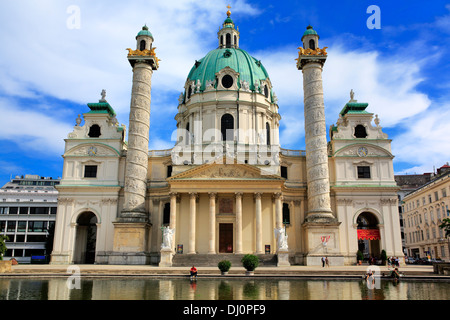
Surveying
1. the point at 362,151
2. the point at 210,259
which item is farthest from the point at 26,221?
the point at 362,151

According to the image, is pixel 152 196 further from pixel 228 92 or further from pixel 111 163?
pixel 228 92

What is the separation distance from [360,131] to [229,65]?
1782cm

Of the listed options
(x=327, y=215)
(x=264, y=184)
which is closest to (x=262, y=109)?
(x=264, y=184)

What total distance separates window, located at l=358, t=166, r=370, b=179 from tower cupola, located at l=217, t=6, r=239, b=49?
2461 centimetres

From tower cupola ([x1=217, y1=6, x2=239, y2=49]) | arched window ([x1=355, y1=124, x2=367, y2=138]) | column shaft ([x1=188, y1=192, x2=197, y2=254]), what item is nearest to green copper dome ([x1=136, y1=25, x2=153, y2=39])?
tower cupola ([x1=217, y1=6, x2=239, y2=49])

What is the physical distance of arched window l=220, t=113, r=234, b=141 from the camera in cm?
4551

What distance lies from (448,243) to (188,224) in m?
31.0

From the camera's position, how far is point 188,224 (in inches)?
1526

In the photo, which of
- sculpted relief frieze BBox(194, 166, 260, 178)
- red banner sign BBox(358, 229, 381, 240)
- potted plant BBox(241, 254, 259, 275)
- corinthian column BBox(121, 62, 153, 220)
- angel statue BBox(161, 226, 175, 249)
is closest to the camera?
potted plant BBox(241, 254, 259, 275)

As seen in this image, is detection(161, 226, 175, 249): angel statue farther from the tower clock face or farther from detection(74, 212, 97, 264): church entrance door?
the tower clock face

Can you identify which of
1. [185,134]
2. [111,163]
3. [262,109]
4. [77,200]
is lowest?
[77,200]

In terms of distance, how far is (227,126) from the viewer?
46312 mm

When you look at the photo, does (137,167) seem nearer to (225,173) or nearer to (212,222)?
(225,173)
